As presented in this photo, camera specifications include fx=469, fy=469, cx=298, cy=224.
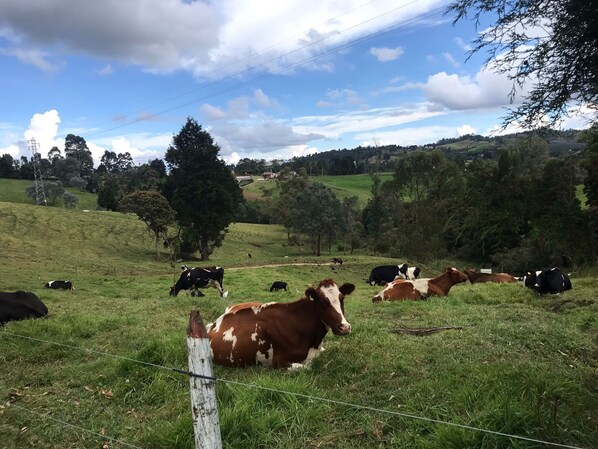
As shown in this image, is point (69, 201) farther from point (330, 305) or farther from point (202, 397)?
point (202, 397)

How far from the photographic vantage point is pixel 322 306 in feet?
22.9

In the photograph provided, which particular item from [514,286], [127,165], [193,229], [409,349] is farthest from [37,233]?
[127,165]

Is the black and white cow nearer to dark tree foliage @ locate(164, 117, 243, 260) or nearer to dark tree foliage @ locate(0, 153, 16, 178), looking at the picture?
dark tree foliage @ locate(164, 117, 243, 260)

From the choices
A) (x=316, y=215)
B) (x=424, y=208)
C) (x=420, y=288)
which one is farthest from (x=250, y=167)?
(x=420, y=288)

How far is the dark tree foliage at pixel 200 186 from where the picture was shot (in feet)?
150

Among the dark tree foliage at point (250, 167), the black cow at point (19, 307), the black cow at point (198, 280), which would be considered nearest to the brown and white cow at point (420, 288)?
the black cow at point (198, 280)

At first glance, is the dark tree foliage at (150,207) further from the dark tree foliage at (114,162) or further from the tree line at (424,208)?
the dark tree foliage at (114,162)

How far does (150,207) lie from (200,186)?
17.9 feet

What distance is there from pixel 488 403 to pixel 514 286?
12.7 m

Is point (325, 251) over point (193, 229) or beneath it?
beneath

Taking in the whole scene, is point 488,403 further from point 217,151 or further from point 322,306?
point 217,151

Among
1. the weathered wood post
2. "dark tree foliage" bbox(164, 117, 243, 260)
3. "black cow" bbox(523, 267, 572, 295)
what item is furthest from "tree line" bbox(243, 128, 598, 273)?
"dark tree foliage" bbox(164, 117, 243, 260)

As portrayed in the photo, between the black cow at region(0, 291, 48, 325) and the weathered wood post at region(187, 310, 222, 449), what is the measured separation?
908 cm

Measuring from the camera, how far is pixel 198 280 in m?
22.8
